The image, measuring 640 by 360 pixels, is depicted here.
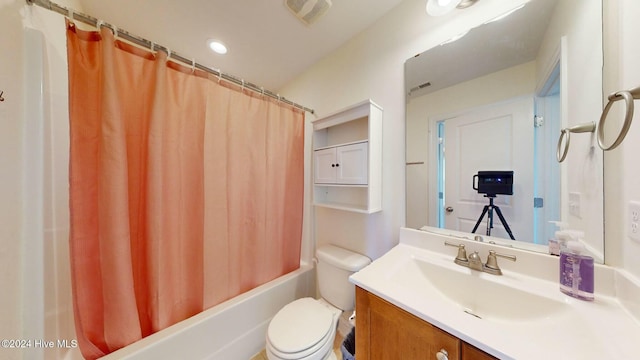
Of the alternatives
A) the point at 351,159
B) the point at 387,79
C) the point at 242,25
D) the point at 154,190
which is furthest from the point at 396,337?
the point at 242,25

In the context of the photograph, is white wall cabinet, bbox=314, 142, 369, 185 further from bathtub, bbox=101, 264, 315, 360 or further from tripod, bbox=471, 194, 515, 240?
bathtub, bbox=101, 264, 315, 360

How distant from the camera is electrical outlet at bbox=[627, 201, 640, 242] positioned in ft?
1.72

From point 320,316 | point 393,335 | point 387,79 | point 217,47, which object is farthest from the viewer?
point 217,47

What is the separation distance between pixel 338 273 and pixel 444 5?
160 cm

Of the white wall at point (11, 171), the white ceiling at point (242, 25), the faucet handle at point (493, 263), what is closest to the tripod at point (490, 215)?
the faucet handle at point (493, 263)

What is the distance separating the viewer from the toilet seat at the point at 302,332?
36.6 inches

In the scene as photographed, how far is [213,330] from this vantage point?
3.72 feet

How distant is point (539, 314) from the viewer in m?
0.62

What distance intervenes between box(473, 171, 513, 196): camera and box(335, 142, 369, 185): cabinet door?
21.8 inches

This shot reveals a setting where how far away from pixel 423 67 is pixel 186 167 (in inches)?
57.1

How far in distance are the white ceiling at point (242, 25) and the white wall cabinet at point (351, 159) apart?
1.88ft

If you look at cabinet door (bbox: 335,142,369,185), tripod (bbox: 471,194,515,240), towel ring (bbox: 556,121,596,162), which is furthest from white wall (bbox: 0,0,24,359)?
towel ring (bbox: 556,121,596,162)

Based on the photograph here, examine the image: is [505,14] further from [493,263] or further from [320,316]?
[320,316]

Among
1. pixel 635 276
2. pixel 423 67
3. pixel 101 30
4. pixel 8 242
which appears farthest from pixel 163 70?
pixel 635 276
